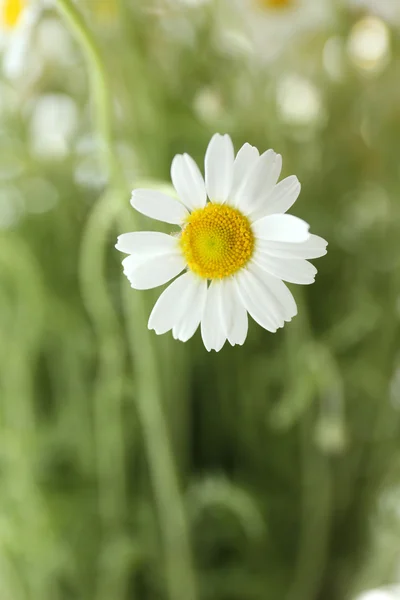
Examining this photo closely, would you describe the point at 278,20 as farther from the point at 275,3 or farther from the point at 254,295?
the point at 254,295

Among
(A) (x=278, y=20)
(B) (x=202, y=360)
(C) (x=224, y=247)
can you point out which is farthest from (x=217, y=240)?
(A) (x=278, y=20)

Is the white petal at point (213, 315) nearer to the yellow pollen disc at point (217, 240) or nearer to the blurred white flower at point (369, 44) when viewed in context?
the yellow pollen disc at point (217, 240)

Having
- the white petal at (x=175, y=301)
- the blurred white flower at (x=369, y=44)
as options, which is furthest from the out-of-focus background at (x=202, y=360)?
the white petal at (x=175, y=301)

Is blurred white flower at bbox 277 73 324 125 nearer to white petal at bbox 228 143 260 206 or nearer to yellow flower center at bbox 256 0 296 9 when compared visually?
yellow flower center at bbox 256 0 296 9

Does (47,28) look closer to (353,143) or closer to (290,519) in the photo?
(353,143)

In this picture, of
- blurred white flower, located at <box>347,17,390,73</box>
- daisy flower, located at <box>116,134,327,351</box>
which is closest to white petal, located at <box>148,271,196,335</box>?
daisy flower, located at <box>116,134,327,351</box>

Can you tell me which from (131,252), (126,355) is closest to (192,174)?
(131,252)
